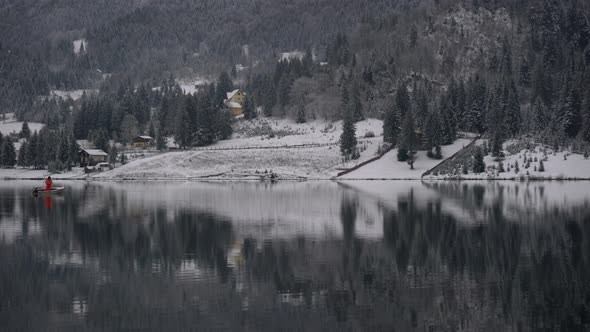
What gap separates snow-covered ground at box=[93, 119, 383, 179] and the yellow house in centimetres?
3164

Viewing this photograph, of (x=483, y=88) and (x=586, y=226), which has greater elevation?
(x=483, y=88)

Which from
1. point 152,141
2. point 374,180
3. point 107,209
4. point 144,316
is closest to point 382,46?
point 152,141

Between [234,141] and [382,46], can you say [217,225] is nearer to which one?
[234,141]

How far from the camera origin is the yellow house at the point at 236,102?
15573 cm

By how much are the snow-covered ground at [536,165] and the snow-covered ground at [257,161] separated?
60.3 feet

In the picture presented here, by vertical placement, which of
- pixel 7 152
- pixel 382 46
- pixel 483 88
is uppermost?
pixel 382 46

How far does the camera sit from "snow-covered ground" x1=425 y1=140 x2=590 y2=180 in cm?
8806

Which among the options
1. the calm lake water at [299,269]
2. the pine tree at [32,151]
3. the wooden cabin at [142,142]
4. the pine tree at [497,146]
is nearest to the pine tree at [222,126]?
the wooden cabin at [142,142]

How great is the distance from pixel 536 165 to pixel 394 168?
19.7 meters

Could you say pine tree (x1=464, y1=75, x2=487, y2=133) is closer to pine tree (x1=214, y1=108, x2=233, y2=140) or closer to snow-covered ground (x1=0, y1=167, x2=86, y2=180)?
pine tree (x1=214, y1=108, x2=233, y2=140)

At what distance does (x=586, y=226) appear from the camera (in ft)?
124

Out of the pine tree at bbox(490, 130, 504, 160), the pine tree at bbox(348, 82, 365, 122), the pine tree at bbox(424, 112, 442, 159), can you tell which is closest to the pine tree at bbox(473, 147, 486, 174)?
the pine tree at bbox(490, 130, 504, 160)

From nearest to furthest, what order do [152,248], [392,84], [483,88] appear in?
[152,248]
[483,88]
[392,84]

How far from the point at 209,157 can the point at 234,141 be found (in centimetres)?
1772
